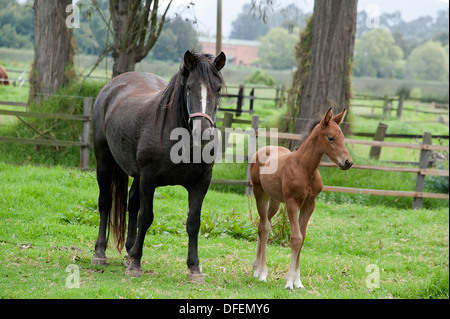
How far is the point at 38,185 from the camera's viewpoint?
28.8 ft

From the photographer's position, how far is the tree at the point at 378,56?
70331mm

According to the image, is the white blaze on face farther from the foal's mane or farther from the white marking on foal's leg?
the white marking on foal's leg

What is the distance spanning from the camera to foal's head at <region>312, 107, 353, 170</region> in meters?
4.86

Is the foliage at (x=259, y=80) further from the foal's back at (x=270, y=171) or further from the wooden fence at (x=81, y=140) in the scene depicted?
the foal's back at (x=270, y=171)

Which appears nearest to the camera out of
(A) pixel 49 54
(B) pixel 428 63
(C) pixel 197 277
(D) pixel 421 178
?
(C) pixel 197 277

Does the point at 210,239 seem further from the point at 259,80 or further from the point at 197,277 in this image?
the point at 259,80

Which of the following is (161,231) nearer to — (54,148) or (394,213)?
(394,213)

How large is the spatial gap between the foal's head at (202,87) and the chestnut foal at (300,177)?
106 cm

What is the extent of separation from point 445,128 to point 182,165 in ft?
91.4

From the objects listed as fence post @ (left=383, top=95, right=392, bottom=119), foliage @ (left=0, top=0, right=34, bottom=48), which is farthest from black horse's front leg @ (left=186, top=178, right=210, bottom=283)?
fence post @ (left=383, top=95, right=392, bottom=119)

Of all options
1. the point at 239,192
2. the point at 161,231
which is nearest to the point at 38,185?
the point at 161,231

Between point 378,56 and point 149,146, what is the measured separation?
72304 millimetres

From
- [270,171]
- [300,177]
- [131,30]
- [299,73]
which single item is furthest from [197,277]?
[299,73]

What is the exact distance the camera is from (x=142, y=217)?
203 inches
